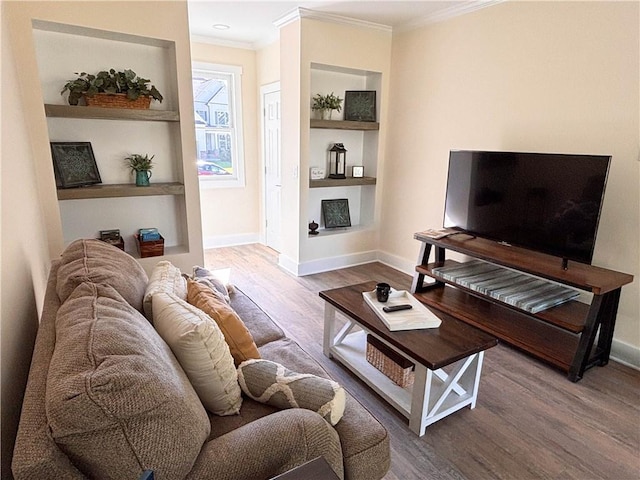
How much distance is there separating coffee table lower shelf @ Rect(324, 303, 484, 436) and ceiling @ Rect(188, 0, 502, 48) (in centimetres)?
265

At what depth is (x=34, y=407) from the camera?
2.61 feet

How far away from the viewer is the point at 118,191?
9.37 ft

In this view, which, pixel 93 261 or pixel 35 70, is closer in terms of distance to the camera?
pixel 93 261

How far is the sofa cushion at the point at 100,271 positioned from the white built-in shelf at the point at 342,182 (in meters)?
2.43

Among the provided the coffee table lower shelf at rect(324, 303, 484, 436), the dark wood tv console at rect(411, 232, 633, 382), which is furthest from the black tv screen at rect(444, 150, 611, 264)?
the coffee table lower shelf at rect(324, 303, 484, 436)

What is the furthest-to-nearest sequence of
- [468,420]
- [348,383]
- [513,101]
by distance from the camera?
[513,101] < [348,383] < [468,420]

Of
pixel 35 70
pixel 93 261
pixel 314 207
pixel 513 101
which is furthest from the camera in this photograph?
pixel 314 207

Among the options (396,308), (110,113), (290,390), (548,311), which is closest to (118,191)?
(110,113)

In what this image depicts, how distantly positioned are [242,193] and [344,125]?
72.1 inches

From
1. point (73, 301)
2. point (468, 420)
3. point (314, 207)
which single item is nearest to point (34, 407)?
point (73, 301)

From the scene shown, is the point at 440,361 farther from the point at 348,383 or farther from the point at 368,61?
the point at 368,61

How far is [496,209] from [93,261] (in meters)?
2.60

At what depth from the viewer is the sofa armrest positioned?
91 cm

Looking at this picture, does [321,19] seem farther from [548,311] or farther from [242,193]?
[548,311]
